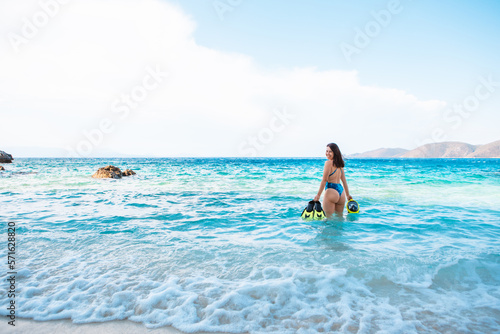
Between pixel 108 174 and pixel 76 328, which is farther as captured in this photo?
pixel 108 174

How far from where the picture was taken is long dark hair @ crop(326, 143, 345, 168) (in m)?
6.85

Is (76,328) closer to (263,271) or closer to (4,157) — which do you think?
(263,271)

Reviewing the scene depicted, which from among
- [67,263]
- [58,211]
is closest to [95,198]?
[58,211]

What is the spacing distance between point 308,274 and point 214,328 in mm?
1687

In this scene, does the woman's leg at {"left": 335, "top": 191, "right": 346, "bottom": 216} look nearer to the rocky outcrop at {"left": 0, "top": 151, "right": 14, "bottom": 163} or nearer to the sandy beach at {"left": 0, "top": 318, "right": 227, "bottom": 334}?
the sandy beach at {"left": 0, "top": 318, "right": 227, "bottom": 334}

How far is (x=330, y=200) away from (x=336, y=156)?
51.1 inches

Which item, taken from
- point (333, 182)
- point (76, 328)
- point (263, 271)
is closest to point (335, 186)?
point (333, 182)

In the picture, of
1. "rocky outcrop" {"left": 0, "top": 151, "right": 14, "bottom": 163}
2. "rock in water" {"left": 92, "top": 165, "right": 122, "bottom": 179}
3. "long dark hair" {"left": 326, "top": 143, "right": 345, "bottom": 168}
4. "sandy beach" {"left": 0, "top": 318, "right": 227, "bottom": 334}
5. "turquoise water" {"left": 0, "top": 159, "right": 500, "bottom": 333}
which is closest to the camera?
"sandy beach" {"left": 0, "top": 318, "right": 227, "bottom": 334}

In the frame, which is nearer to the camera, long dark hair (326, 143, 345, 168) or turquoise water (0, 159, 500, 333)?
turquoise water (0, 159, 500, 333)

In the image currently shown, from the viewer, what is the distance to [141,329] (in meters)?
2.77

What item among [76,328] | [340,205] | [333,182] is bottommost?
[76,328]

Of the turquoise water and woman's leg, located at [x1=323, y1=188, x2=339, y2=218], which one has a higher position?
woman's leg, located at [x1=323, y1=188, x2=339, y2=218]

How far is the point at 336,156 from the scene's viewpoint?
6.92m

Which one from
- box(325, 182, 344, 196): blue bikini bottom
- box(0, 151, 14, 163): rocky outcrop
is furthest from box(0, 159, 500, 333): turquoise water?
box(0, 151, 14, 163): rocky outcrop
